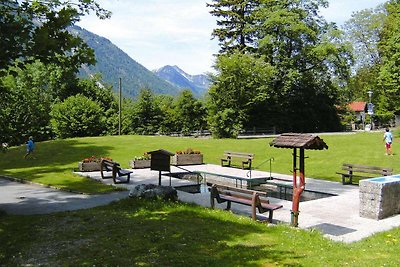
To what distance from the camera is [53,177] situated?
64.1 ft

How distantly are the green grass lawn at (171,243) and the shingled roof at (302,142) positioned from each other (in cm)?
203

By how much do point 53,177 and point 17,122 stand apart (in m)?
29.1

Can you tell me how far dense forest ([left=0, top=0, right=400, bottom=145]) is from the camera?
43875 mm

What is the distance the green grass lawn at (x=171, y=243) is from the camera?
7441 mm

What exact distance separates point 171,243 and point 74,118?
3752 cm

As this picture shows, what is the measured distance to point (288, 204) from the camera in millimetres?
13234

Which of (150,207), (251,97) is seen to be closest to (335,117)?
(251,97)

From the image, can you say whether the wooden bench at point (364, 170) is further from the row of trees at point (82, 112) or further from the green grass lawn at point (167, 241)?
the row of trees at point (82, 112)

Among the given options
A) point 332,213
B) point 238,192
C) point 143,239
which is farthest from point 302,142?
point 143,239

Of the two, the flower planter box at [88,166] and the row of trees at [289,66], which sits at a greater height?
the row of trees at [289,66]

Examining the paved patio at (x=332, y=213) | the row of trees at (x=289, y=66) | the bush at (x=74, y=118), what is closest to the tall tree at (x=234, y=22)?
the row of trees at (x=289, y=66)

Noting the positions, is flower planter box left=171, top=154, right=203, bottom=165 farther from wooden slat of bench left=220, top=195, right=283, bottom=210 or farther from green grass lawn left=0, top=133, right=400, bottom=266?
wooden slat of bench left=220, top=195, right=283, bottom=210

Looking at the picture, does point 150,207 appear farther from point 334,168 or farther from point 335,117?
point 335,117

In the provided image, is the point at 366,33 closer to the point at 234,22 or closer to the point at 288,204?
the point at 234,22
